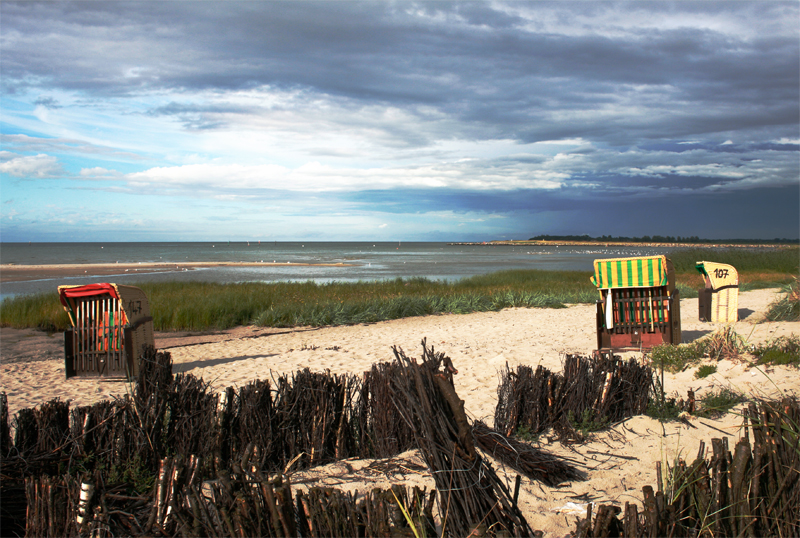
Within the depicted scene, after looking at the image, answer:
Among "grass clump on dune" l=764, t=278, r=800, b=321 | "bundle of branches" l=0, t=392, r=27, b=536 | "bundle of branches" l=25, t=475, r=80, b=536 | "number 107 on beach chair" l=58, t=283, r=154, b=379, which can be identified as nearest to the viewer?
"bundle of branches" l=25, t=475, r=80, b=536

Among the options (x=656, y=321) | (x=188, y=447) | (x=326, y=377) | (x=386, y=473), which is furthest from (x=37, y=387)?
(x=656, y=321)

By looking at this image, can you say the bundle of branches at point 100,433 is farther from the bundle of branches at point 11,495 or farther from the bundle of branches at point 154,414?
the bundle of branches at point 11,495

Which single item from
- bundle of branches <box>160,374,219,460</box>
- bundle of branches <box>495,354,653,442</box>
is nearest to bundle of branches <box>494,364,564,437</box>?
bundle of branches <box>495,354,653,442</box>

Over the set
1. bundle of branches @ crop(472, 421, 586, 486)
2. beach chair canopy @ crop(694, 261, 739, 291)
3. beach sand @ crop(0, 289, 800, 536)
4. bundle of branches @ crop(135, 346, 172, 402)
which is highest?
beach chair canopy @ crop(694, 261, 739, 291)

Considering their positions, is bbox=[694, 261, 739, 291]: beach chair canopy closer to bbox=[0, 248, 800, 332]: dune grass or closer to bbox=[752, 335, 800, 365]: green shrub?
bbox=[752, 335, 800, 365]: green shrub

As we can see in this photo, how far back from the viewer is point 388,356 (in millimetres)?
8664

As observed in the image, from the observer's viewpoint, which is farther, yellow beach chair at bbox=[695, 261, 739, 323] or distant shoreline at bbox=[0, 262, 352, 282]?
distant shoreline at bbox=[0, 262, 352, 282]

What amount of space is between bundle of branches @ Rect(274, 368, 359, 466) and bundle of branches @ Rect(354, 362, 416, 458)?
12cm

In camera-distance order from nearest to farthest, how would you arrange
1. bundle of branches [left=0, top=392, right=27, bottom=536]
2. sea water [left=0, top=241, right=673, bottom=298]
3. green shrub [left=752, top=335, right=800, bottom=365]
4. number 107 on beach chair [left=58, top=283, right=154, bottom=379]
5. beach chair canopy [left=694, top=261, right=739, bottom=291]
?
1. bundle of branches [left=0, top=392, right=27, bottom=536]
2. green shrub [left=752, top=335, right=800, bottom=365]
3. number 107 on beach chair [left=58, top=283, right=154, bottom=379]
4. beach chair canopy [left=694, top=261, right=739, bottom=291]
5. sea water [left=0, top=241, right=673, bottom=298]

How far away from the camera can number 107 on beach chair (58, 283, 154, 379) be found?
24.4ft

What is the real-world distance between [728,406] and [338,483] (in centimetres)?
353

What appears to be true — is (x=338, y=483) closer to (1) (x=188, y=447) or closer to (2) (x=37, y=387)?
(1) (x=188, y=447)

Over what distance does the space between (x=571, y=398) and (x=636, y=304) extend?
206 inches

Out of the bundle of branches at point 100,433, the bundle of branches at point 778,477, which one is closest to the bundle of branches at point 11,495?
the bundle of branches at point 100,433
